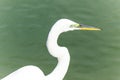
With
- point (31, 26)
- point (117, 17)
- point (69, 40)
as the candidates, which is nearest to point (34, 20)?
point (31, 26)

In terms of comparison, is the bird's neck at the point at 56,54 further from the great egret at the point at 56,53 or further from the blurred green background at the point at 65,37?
the blurred green background at the point at 65,37

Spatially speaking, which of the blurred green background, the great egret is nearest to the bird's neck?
the great egret

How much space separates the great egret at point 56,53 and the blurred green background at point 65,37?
76 cm

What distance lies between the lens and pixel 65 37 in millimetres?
5488

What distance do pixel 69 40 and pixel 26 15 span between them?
3.91ft

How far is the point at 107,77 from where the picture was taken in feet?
15.6

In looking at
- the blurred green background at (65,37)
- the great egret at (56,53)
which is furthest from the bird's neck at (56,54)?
the blurred green background at (65,37)

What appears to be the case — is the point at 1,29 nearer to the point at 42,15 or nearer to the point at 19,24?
the point at 19,24

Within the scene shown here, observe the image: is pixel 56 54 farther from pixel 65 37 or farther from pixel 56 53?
pixel 65 37

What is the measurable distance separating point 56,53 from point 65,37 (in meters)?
1.71

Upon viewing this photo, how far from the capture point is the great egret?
368cm

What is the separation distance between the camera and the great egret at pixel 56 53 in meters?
3.68

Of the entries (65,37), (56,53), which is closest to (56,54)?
(56,53)

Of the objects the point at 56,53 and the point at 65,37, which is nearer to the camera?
the point at 56,53
